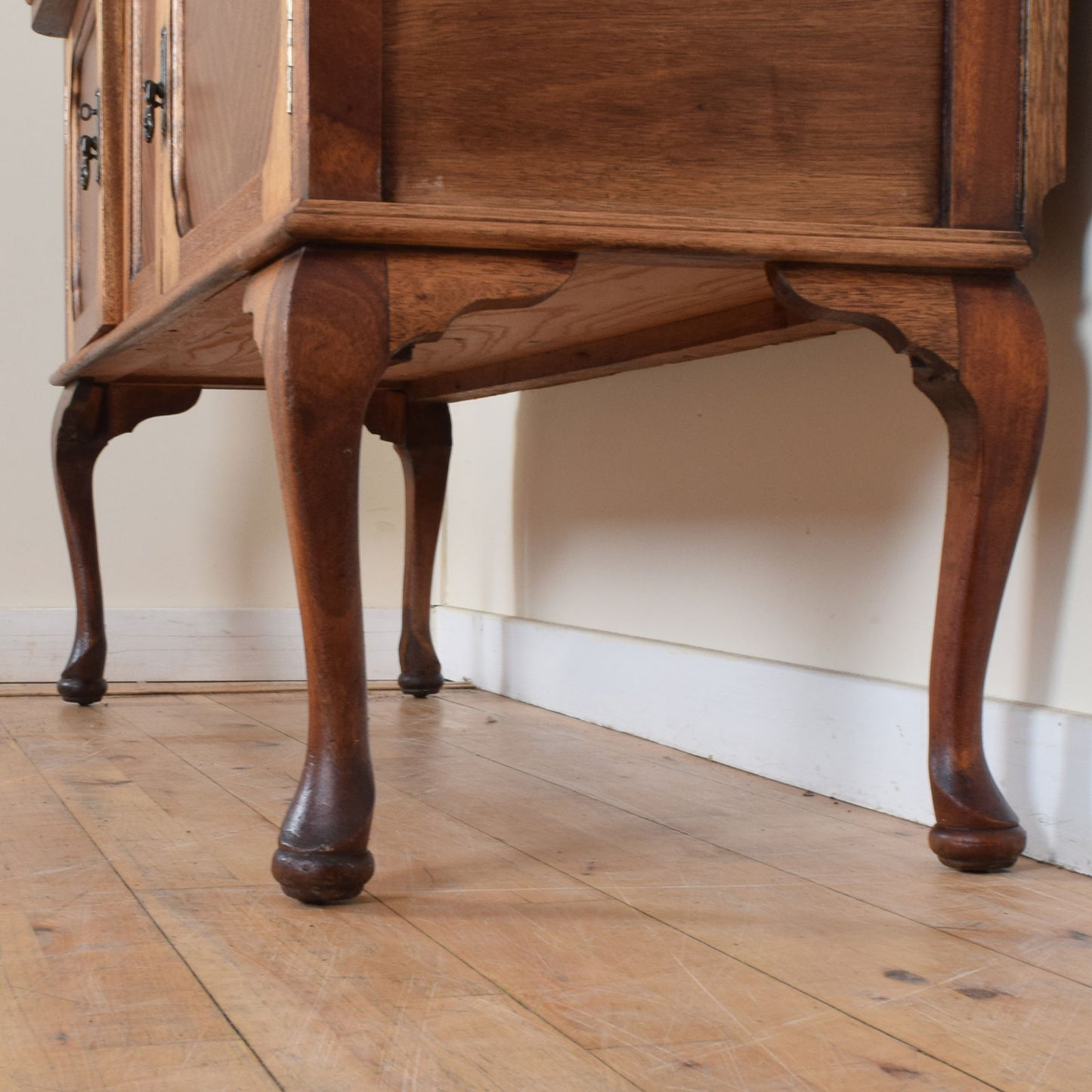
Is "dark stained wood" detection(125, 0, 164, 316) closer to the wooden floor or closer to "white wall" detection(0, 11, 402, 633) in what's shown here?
the wooden floor

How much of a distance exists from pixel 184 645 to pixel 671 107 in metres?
1.48

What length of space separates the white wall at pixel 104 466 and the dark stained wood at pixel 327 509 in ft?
4.49

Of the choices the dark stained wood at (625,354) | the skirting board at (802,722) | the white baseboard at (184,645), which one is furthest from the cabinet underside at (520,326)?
the white baseboard at (184,645)

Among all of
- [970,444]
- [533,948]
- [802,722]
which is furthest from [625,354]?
[533,948]

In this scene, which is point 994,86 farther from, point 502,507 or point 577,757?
point 502,507

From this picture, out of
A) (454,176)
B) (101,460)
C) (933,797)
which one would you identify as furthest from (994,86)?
(101,460)

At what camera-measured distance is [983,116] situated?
3.19 feet

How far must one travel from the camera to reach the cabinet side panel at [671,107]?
0.88m

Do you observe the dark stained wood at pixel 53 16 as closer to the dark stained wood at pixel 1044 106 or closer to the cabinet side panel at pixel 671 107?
the cabinet side panel at pixel 671 107

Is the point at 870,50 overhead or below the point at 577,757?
overhead

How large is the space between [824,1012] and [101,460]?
1.74 metres

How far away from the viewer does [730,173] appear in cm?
93

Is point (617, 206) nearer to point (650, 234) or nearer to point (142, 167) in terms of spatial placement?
point (650, 234)

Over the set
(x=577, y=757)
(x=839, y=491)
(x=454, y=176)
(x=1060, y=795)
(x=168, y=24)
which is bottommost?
(x=577, y=757)
